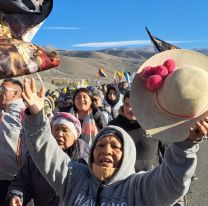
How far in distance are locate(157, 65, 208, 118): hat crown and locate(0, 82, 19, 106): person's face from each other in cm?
221

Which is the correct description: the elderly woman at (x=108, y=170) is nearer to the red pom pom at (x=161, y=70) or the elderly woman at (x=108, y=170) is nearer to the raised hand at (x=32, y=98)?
the raised hand at (x=32, y=98)

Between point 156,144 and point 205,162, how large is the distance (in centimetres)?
559

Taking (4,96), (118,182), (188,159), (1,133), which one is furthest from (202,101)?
(4,96)

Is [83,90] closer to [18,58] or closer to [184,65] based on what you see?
[184,65]

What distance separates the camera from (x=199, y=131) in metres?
2.20

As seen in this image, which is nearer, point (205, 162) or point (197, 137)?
point (197, 137)

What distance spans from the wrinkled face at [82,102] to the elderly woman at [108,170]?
9.80ft

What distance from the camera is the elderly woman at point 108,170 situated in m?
2.32

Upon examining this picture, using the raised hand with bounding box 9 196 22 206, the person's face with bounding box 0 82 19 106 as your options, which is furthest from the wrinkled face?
the raised hand with bounding box 9 196 22 206

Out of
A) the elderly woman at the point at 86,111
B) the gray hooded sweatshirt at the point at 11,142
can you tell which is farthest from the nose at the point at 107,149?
the elderly woman at the point at 86,111

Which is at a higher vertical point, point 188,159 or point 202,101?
point 202,101

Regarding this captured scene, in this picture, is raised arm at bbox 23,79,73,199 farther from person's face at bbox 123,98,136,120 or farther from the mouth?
person's face at bbox 123,98,136,120

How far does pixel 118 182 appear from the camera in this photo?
2613mm

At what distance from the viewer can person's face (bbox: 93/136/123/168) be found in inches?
105
